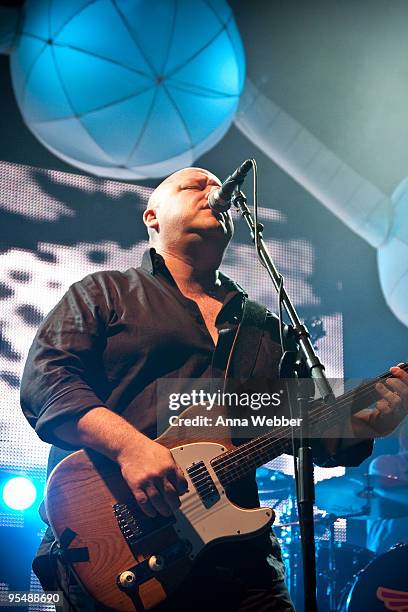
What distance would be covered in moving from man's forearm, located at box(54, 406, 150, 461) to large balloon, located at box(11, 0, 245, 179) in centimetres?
100

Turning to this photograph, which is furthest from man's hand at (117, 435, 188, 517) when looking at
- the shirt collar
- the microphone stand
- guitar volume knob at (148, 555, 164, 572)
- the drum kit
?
the shirt collar

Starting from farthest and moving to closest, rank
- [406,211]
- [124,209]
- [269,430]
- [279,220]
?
[406,211] < [279,220] < [124,209] < [269,430]

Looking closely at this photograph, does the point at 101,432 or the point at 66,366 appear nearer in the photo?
the point at 101,432

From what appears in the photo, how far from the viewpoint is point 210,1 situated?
3.02 metres

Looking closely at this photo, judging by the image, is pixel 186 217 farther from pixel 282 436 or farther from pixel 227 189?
pixel 282 436

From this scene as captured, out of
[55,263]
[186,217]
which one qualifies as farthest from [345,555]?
[55,263]

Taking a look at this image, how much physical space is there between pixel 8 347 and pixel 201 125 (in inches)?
43.1

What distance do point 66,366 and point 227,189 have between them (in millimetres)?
680

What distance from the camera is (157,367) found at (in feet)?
7.71

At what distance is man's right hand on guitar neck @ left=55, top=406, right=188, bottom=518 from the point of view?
6.71 feet

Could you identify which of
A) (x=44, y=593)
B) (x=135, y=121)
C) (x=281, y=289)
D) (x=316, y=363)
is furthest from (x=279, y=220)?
(x=44, y=593)

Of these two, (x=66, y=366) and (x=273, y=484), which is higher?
→ (x=66, y=366)

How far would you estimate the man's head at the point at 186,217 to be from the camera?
257cm

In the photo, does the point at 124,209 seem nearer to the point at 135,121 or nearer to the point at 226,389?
the point at 135,121
